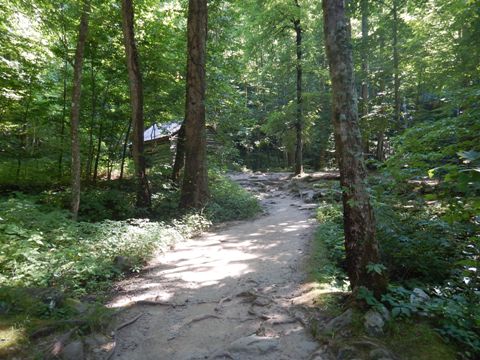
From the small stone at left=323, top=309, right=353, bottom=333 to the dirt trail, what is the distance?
27 cm

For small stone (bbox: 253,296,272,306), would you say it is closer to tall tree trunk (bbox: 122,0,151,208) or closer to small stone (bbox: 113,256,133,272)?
small stone (bbox: 113,256,133,272)

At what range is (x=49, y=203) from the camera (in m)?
11.0

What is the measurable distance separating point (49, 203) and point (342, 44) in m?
10.9

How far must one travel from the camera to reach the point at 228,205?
11.5 m

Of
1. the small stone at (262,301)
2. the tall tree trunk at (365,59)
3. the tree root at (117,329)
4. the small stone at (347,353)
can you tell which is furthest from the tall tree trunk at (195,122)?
the small stone at (347,353)

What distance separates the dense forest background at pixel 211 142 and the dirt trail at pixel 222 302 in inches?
32.9

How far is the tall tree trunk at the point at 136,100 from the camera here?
1043 centimetres

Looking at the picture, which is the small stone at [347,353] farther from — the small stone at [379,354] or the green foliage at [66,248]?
the green foliage at [66,248]

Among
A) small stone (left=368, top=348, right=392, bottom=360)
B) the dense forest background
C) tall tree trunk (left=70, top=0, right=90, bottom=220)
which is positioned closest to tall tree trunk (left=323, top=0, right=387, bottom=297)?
the dense forest background

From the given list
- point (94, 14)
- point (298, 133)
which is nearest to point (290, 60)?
point (298, 133)

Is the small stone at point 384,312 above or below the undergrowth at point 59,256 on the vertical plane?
below

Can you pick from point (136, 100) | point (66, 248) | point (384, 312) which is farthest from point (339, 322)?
point (136, 100)

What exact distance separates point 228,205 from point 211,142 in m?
11.0

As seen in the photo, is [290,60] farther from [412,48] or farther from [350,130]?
[350,130]
